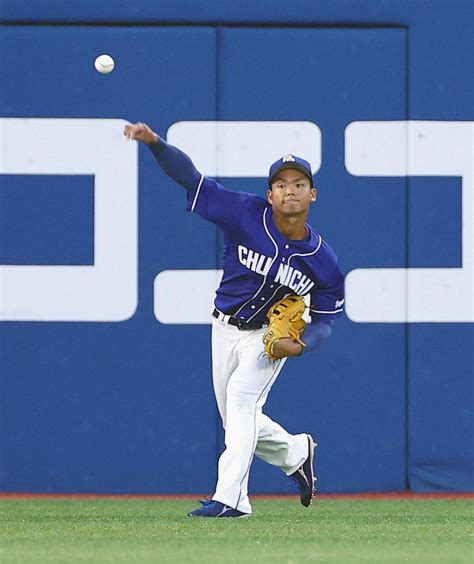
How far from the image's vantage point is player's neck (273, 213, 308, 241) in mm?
5780

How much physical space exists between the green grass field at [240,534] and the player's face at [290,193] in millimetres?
1260

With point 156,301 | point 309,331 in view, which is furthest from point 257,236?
point 156,301

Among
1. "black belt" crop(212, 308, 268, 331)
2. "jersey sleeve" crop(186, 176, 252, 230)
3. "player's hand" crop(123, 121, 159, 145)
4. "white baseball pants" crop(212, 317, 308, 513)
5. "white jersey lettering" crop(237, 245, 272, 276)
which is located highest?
"player's hand" crop(123, 121, 159, 145)

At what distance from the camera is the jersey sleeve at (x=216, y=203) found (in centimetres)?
568

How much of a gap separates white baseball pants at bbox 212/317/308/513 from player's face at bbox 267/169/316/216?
556 mm

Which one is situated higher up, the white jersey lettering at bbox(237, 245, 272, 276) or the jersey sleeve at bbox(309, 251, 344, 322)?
the white jersey lettering at bbox(237, 245, 272, 276)

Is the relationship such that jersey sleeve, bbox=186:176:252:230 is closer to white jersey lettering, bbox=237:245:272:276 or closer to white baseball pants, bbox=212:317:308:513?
white jersey lettering, bbox=237:245:272:276

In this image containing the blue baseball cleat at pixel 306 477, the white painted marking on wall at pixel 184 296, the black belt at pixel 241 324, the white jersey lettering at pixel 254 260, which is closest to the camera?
the white jersey lettering at pixel 254 260

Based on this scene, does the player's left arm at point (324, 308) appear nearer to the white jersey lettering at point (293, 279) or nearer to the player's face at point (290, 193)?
the white jersey lettering at point (293, 279)

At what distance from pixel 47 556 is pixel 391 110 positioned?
3.94 m

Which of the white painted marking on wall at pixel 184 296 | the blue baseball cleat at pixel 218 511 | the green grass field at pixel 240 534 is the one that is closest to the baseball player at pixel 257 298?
the blue baseball cleat at pixel 218 511

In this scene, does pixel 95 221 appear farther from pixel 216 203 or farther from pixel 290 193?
pixel 290 193

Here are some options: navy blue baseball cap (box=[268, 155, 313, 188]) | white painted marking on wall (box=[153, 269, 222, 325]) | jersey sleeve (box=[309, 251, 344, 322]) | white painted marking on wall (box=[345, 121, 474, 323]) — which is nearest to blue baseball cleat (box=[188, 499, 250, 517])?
jersey sleeve (box=[309, 251, 344, 322])

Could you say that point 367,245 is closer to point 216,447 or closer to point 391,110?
point 391,110
